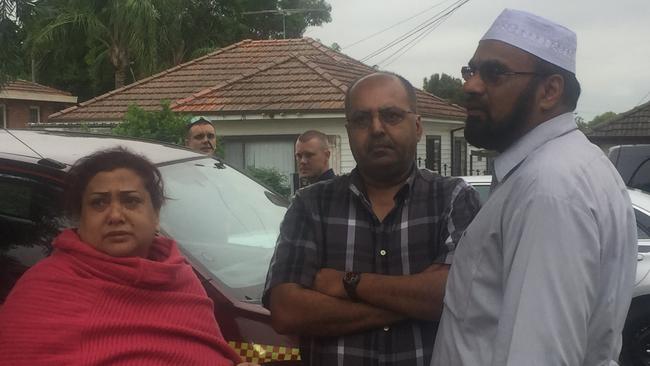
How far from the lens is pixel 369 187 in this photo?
9.45 ft

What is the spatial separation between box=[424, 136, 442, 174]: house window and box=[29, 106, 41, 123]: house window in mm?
18177

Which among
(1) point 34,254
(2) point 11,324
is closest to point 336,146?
(1) point 34,254

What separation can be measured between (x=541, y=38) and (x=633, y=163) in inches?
288

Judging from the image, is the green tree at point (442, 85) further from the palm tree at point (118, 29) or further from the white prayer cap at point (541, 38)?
the white prayer cap at point (541, 38)

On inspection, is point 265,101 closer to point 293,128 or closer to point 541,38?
point 293,128

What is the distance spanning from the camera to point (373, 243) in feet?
9.09

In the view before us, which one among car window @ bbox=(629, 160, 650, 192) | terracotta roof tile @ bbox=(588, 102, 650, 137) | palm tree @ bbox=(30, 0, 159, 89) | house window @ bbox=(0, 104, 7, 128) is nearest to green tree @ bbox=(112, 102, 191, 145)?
car window @ bbox=(629, 160, 650, 192)

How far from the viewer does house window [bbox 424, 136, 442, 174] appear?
20386 mm

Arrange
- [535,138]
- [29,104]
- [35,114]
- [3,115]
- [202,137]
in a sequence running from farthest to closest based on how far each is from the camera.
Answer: [35,114], [29,104], [3,115], [202,137], [535,138]

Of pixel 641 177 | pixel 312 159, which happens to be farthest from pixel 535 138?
pixel 641 177

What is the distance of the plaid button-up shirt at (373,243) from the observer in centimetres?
266

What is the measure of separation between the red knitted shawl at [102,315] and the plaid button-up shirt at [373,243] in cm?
36

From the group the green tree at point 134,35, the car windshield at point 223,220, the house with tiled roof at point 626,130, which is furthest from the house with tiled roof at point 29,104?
the car windshield at point 223,220

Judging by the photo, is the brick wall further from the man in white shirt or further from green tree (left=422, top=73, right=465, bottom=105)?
the man in white shirt
